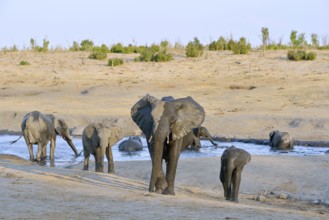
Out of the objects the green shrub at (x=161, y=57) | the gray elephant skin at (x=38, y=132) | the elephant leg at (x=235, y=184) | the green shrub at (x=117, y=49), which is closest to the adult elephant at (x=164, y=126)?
the elephant leg at (x=235, y=184)

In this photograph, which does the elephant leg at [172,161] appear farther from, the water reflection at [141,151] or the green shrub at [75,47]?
the green shrub at [75,47]

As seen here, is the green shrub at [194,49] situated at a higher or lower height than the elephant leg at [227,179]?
higher

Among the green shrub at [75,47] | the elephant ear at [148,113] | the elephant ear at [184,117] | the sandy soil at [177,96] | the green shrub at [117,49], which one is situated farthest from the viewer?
the green shrub at [75,47]

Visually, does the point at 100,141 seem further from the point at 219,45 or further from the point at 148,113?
the point at 219,45

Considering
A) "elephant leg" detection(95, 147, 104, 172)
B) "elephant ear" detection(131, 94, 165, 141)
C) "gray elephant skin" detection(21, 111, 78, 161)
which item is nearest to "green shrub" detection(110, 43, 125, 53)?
"gray elephant skin" detection(21, 111, 78, 161)

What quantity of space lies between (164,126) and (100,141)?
12.5 feet

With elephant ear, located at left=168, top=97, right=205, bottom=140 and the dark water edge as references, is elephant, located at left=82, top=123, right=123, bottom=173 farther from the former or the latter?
the dark water edge

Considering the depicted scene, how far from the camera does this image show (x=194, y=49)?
94.9 feet

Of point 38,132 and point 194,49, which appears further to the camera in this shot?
point 194,49

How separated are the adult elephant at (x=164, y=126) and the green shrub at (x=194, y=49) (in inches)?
716

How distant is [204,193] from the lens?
11453mm

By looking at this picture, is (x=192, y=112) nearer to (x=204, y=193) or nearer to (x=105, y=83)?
(x=204, y=193)

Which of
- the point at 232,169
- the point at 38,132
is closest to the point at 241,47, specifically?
the point at 38,132

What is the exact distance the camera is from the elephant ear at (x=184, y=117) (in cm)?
1014
